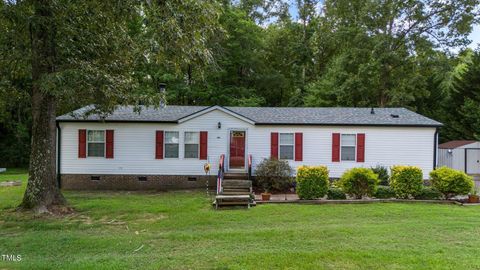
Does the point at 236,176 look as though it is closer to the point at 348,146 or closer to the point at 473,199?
the point at 348,146

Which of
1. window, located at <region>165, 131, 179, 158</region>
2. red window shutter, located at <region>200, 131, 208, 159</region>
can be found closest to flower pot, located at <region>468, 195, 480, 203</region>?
red window shutter, located at <region>200, 131, 208, 159</region>

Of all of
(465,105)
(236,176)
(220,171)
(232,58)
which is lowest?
(236,176)

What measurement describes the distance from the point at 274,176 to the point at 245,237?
7.56m

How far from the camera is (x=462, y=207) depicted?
434 inches

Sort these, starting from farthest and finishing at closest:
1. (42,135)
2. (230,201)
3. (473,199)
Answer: (473,199), (230,201), (42,135)

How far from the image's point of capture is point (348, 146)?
52.3 ft

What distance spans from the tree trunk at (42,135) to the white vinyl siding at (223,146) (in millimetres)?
4981

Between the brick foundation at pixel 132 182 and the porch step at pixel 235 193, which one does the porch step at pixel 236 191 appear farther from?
the brick foundation at pixel 132 182

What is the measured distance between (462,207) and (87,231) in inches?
426

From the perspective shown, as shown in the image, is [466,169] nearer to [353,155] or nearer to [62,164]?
[353,155]

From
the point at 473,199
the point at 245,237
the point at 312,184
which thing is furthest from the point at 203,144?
the point at 473,199

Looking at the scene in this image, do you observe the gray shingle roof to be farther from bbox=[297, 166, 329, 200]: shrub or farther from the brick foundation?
bbox=[297, 166, 329, 200]: shrub

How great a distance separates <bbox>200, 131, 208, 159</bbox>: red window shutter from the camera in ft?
52.2

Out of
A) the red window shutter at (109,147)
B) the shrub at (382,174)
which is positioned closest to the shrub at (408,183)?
the shrub at (382,174)
